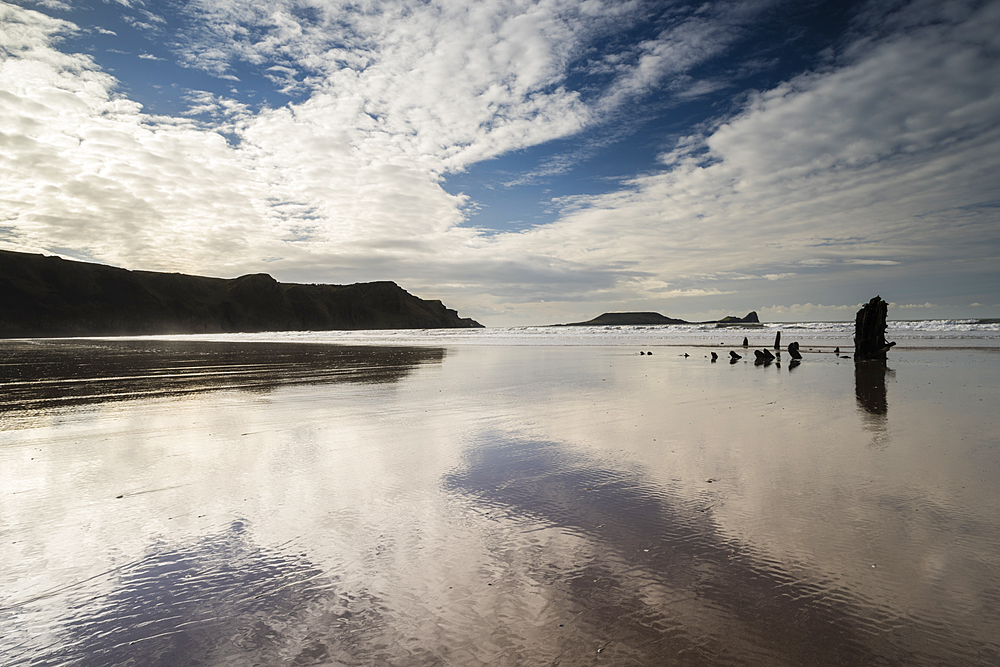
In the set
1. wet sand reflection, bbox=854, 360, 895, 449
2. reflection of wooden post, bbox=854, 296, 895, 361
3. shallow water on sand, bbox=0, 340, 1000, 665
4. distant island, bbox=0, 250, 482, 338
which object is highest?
distant island, bbox=0, 250, 482, 338

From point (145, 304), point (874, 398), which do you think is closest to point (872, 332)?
point (874, 398)

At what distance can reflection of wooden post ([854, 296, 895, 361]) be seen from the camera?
1753 cm

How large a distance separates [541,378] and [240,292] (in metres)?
192

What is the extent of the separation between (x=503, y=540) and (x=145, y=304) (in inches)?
7064

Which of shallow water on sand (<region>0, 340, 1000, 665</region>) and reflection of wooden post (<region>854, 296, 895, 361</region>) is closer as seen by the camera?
shallow water on sand (<region>0, 340, 1000, 665</region>)

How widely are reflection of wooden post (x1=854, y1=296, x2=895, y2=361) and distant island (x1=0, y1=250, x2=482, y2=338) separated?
430ft

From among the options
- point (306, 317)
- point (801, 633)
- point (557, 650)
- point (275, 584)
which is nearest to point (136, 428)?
point (275, 584)

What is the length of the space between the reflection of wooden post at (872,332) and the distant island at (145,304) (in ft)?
430

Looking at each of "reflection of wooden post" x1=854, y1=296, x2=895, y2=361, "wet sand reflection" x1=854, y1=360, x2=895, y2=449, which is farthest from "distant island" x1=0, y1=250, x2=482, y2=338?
"reflection of wooden post" x1=854, y1=296, x2=895, y2=361

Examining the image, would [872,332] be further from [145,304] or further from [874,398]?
[145,304]

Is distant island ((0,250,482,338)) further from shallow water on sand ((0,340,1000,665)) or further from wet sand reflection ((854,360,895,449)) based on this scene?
wet sand reflection ((854,360,895,449))

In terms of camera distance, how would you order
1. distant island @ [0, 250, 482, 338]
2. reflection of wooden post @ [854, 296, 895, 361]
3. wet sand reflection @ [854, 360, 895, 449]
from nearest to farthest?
wet sand reflection @ [854, 360, 895, 449] < reflection of wooden post @ [854, 296, 895, 361] < distant island @ [0, 250, 482, 338]

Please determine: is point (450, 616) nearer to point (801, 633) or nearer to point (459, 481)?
point (801, 633)

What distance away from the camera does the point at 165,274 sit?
167m
